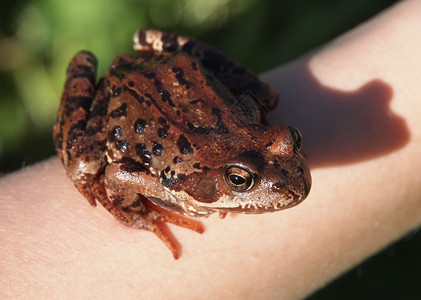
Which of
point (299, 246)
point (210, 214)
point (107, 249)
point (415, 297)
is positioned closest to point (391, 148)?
point (299, 246)

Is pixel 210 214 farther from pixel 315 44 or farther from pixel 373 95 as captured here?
pixel 315 44

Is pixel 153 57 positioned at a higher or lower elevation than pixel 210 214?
higher

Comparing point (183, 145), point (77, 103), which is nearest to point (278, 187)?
point (183, 145)

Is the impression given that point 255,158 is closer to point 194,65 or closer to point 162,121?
point 162,121

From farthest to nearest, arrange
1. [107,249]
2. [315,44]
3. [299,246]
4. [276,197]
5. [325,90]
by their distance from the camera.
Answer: [315,44], [325,90], [299,246], [107,249], [276,197]

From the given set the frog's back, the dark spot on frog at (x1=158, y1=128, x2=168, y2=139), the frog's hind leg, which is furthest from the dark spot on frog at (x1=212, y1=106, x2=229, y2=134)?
the frog's hind leg

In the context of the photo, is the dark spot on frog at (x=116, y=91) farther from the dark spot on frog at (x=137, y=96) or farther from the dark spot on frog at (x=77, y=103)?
the dark spot on frog at (x=77, y=103)

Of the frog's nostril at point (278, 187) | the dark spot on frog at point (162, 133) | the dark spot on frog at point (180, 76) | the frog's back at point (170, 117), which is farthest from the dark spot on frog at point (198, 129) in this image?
the frog's nostril at point (278, 187)
